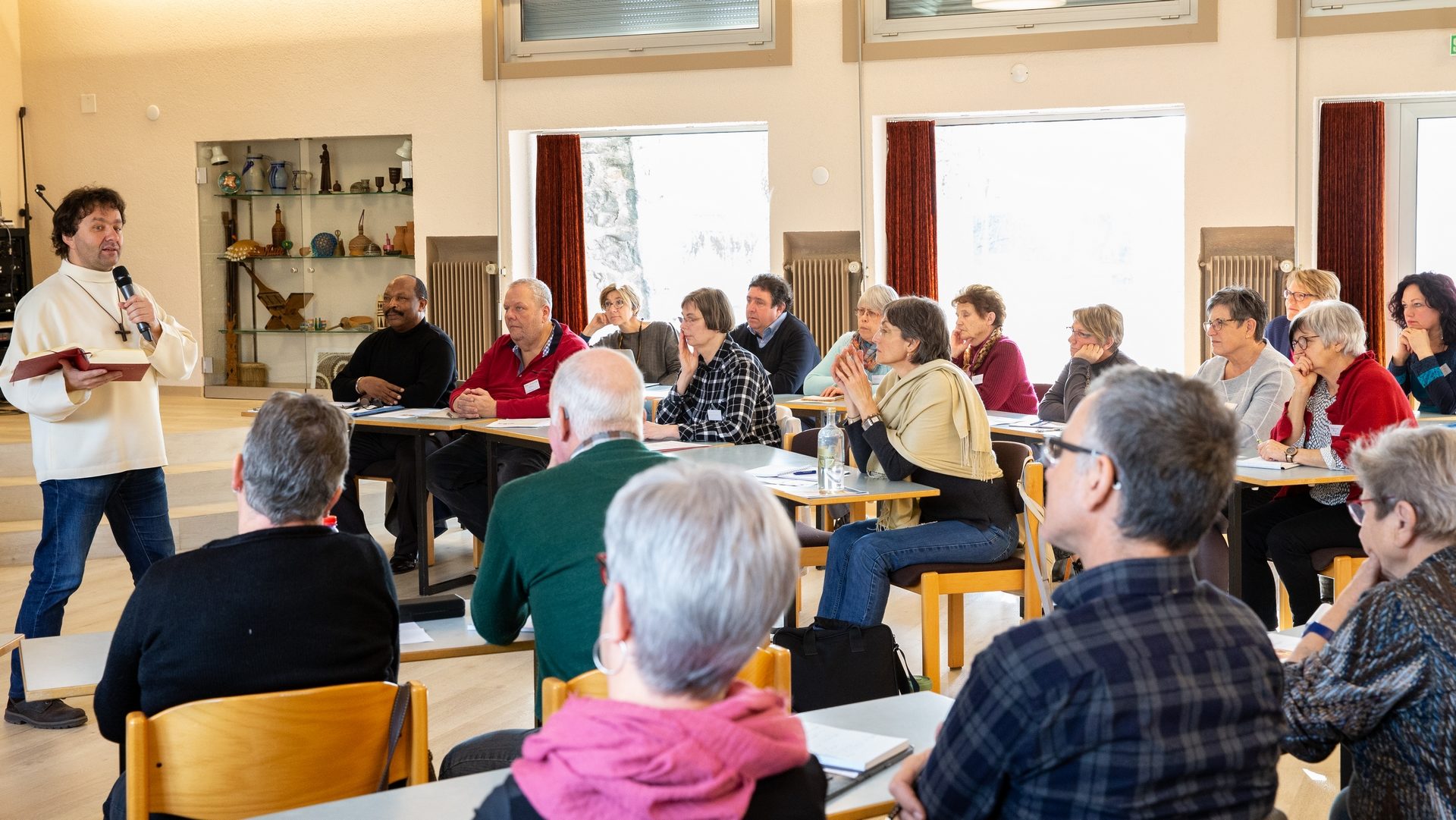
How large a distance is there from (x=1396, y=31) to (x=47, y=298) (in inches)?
284

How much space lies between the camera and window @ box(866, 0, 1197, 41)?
25.9 ft

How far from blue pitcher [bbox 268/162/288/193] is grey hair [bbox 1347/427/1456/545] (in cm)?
913

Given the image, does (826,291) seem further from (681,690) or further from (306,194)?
(681,690)

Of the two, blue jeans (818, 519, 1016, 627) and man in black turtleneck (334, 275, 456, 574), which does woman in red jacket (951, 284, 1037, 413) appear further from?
man in black turtleneck (334, 275, 456, 574)

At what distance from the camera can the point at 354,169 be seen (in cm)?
989

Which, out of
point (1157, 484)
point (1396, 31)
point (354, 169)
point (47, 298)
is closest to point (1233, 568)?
point (1157, 484)

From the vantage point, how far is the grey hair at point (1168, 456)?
65.4 inches

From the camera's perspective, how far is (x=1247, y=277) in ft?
25.7

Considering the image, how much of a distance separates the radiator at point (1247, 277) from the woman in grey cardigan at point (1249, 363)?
2542 millimetres

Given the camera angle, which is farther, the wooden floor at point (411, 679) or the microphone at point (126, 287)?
the microphone at point (126, 287)

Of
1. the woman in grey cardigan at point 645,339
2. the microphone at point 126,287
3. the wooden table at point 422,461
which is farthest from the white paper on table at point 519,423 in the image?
the woman in grey cardigan at point 645,339

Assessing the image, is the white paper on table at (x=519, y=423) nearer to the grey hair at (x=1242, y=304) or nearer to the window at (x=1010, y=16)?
the grey hair at (x=1242, y=304)

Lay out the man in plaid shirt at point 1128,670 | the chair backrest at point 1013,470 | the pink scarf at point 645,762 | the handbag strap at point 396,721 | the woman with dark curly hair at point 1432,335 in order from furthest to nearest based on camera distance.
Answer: the woman with dark curly hair at point 1432,335 < the chair backrest at point 1013,470 < the handbag strap at point 396,721 < the man in plaid shirt at point 1128,670 < the pink scarf at point 645,762

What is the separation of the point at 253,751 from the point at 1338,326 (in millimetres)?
4043
